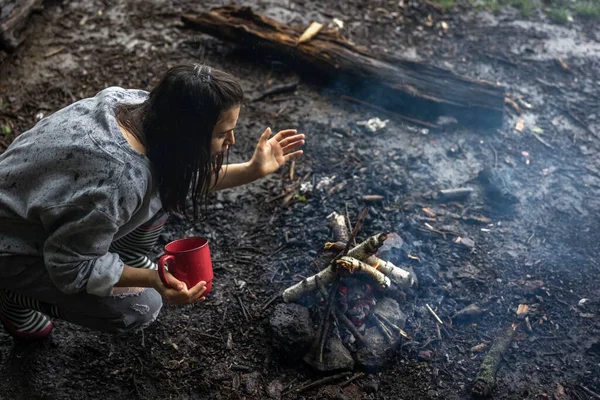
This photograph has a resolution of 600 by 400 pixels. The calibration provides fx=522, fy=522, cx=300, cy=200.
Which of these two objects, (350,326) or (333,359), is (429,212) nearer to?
(350,326)

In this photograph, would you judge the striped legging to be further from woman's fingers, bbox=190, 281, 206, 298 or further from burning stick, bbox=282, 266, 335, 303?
burning stick, bbox=282, 266, 335, 303

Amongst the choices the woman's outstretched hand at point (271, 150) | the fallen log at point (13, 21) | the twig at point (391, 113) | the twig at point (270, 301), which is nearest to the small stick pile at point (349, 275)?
the twig at point (270, 301)

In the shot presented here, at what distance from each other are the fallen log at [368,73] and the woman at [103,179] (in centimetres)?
275

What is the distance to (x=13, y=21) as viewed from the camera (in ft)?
16.3

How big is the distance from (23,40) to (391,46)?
3790 mm

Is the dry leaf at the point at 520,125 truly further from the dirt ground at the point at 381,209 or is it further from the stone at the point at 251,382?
the stone at the point at 251,382

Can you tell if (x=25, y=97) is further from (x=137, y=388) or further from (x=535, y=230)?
(x=535, y=230)

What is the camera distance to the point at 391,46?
5.73 metres

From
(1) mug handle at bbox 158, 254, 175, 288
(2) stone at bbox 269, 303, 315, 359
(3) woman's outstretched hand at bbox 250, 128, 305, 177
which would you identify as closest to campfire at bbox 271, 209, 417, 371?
(2) stone at bbox 269, 303, 315, 359

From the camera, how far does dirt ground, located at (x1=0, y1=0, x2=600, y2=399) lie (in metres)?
2.96

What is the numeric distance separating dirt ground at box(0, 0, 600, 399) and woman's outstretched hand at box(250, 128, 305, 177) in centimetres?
85

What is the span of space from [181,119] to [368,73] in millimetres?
3000

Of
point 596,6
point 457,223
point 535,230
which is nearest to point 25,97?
point 457,223

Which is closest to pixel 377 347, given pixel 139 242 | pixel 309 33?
pixel 139 242
